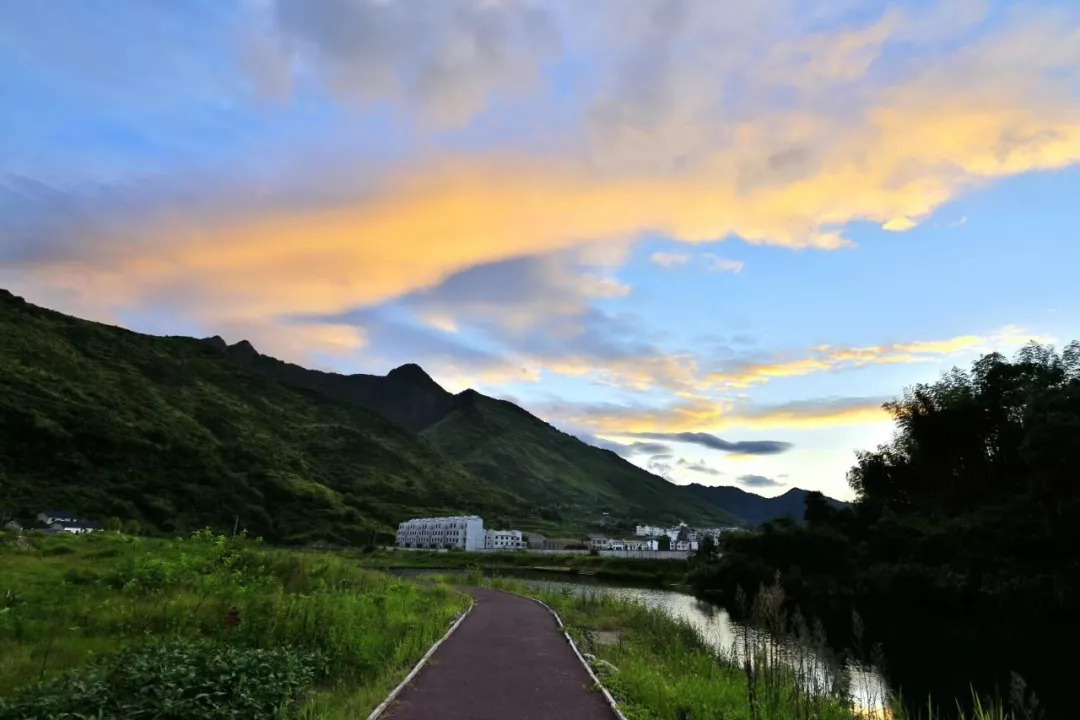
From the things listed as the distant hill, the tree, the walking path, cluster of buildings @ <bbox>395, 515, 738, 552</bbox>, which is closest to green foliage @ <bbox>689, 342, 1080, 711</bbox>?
the tree

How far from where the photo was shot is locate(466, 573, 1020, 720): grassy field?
985 cm

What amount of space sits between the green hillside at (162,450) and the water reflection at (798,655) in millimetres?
73797

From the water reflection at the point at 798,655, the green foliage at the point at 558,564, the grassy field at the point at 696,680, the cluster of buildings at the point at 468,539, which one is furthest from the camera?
the cluster of buildings at the point at 468,539

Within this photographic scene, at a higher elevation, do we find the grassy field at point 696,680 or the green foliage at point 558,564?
the grassy field at point 696,680

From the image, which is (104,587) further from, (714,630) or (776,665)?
(714,630)

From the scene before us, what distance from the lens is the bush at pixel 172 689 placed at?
7.62 m

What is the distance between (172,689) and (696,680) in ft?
30.4

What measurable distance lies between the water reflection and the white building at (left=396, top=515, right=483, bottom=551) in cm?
7304

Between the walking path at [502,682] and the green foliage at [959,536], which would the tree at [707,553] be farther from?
the walking path at [502,682]

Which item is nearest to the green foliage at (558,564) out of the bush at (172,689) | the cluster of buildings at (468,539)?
the cluster of buildings at (468,539)

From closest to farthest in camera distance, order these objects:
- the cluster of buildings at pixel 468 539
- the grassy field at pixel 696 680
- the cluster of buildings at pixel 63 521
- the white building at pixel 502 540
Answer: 1. the grassy field at pixel 696 680
2. the cluster of buildings at pixel 63 521
3. the cluster of buildings at pixel 468 539
4. the white building at pixel 502 540

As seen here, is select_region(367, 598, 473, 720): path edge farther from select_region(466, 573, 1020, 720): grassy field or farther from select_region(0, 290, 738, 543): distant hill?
select_region(0, 290, 738, 543): distant hill

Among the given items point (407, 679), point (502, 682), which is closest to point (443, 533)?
point (502, 682)

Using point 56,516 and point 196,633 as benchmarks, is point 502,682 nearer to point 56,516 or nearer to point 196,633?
point 196,633
